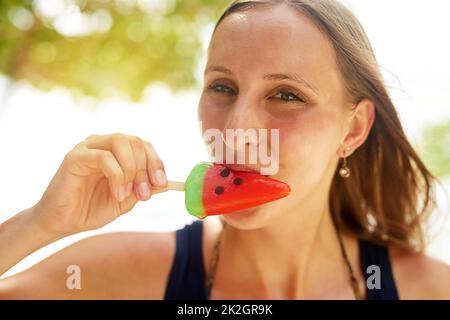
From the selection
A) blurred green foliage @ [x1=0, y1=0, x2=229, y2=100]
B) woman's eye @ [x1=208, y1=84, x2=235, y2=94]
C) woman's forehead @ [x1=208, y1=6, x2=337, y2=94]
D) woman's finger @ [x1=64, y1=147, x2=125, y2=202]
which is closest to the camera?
woman's finger @ [x1=64, y1=147, x2=125, y2=202]

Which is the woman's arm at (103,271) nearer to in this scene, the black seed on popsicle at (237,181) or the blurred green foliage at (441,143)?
the black seed on popsicle at (237,181)

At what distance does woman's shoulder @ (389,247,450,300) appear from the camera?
2.58 metres

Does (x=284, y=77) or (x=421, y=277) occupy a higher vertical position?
(x=284, y=77)

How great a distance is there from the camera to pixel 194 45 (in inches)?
254

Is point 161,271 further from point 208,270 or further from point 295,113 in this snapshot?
point 295,113

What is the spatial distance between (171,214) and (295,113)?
3.79 m

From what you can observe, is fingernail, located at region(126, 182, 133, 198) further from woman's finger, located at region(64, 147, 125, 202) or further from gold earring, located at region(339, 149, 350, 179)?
gold earring, located at region(339, 149, 350, 179)

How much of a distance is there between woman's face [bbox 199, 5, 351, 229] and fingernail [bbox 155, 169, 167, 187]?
0.34 m

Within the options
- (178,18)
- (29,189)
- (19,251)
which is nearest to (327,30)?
(19,251)

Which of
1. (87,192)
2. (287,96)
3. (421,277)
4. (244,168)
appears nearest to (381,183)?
(421,277)

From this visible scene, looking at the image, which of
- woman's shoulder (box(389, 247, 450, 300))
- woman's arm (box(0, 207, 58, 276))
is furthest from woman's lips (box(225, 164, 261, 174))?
woman's shoulder (box(389, 247, 450, 300))

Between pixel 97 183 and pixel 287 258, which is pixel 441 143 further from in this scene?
pixel 97 183

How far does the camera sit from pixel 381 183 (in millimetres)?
2840

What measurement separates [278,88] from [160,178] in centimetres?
63
